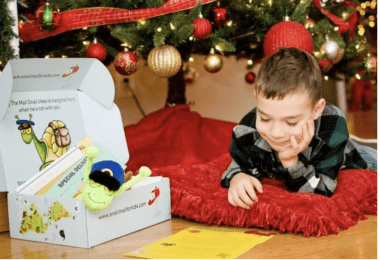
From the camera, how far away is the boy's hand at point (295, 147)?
1004mm

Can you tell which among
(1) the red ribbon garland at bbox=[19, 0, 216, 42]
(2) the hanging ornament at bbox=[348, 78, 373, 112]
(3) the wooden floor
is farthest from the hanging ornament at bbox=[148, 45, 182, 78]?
(2) the hanging ornament at bbox=[348, 78, 373, 112]

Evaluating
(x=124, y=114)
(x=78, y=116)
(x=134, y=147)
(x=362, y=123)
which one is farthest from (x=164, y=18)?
(x=362, y=123)

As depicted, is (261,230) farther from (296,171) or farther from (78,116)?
(78,116)

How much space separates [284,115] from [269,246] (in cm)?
25

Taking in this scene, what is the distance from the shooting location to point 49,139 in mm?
1062

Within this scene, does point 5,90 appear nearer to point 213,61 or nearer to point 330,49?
point 213,61

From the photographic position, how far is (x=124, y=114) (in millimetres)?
2529

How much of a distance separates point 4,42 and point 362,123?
2.41 meters

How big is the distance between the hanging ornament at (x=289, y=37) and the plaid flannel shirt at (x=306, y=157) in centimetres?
35

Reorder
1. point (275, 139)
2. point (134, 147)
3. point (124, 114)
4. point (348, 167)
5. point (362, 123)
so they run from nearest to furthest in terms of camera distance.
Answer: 1. point (275, 139)
2. point (348, 167)
3. point (134, 147)
4. point (124, 114)
5. point (362, 123)

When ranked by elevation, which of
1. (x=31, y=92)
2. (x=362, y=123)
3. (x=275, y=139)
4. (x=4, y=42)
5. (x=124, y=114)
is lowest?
(x=362, y=123)

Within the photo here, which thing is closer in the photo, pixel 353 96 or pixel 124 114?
pixel 124 114

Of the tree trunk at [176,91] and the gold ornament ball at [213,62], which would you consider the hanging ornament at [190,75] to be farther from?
the gold ornament ball at [213,62]

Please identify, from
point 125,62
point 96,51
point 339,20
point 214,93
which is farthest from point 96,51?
point 214,93
